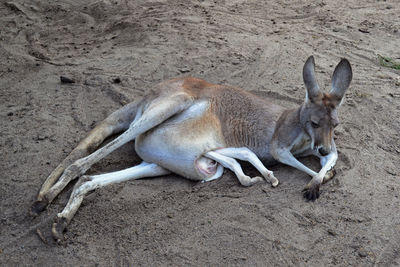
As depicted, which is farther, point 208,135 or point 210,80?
point 210,80

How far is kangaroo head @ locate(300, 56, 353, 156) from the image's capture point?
411 cm

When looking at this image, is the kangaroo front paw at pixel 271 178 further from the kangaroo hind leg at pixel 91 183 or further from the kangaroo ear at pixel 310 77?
the kangaroo hind leg at pixel 91 183

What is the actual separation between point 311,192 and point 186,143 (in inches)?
47.7

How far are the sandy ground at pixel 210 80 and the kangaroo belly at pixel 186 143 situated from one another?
0.52 feet

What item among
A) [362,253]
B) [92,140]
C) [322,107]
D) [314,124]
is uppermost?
[322,107]

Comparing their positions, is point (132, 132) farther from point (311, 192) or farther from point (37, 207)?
point (311, 192)

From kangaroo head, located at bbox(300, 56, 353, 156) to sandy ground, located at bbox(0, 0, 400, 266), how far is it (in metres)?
0.40

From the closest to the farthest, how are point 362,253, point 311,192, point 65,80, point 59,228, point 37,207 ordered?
point 362,253 < point 59,228 < point 37,207 < point 311,192 < point 65,80

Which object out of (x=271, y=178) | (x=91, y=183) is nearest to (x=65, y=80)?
(x=91, y=183)

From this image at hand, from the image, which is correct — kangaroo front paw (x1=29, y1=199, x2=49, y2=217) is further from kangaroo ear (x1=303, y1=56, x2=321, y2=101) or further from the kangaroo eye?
kangaroo ear (x1=303, y1=56, x2=321, y2=101)

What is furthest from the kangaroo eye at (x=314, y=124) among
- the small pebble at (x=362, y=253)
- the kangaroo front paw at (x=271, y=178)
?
the small pebble at (x=362, y=253)

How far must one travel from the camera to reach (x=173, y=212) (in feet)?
12.8

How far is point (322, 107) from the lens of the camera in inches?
164

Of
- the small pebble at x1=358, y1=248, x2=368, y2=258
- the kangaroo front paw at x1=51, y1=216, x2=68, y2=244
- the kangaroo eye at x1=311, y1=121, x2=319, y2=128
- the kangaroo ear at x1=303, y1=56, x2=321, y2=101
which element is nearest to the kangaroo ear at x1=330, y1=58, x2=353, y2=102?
the kangaroo ear at x1=303, y1=56, x2=321, y2=101
